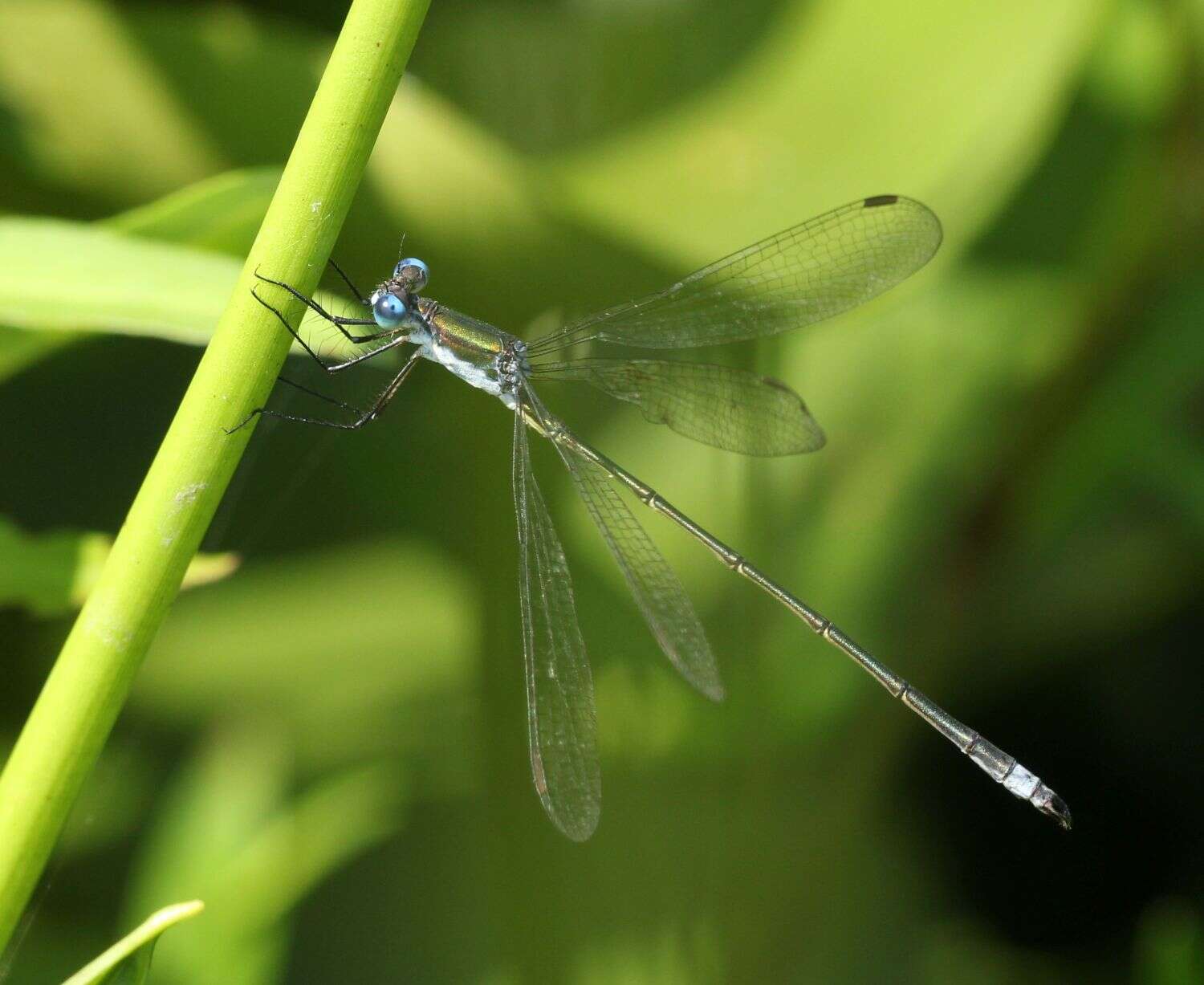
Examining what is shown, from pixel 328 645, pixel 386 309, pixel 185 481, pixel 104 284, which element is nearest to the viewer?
pixel 185 481

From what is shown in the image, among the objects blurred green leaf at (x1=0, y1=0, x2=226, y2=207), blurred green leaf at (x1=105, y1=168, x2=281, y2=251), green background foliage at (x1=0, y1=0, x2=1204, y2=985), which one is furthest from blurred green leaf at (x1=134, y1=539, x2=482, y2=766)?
blurred green leaf at (x1=105, y1=168, x2=281, y2=251)

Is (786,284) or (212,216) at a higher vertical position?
(212,216)

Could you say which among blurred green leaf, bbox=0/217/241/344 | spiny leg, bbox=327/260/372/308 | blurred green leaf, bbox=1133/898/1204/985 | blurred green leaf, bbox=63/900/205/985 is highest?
spiny leg, bbox=327/260/372/308

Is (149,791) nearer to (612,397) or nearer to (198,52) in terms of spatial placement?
(612,397)

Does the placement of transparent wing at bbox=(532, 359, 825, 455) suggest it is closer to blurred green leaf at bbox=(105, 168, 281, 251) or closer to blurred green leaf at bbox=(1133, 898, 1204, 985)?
blurred green leaf at bbox=(105, 168, 281, 251)

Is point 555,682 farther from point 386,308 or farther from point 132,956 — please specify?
point 132,956

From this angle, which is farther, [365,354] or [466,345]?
[466,345]

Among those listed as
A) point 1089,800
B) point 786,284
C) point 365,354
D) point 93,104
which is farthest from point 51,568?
point 1089,800
